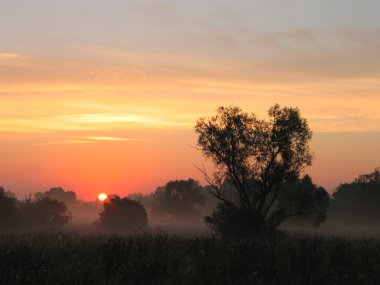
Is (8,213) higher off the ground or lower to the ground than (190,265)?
lower

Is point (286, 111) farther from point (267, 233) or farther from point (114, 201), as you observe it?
point (114, 201)

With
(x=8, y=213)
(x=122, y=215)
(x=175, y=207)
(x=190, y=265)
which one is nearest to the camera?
(x=190, y=265)

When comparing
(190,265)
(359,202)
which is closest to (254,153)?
(190,265)

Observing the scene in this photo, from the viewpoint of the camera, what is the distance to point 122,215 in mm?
65062

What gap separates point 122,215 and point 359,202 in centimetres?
5564

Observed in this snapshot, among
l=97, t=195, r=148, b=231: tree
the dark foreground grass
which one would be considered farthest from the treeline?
the dark foreground grass

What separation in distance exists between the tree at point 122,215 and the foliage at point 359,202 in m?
49.6

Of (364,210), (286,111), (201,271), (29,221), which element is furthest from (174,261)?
(364,210)

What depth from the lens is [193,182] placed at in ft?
339

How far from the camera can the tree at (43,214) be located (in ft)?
Result: 198

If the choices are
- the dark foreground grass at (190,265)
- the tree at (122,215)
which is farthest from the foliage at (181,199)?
the dark foreground grass at (190,265)

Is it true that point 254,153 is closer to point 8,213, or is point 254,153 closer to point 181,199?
point 8,213

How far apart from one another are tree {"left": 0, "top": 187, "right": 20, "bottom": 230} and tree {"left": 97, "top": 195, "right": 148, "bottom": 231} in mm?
12443

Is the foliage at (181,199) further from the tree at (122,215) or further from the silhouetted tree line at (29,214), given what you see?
the silhouetted tree line at (29,214)
